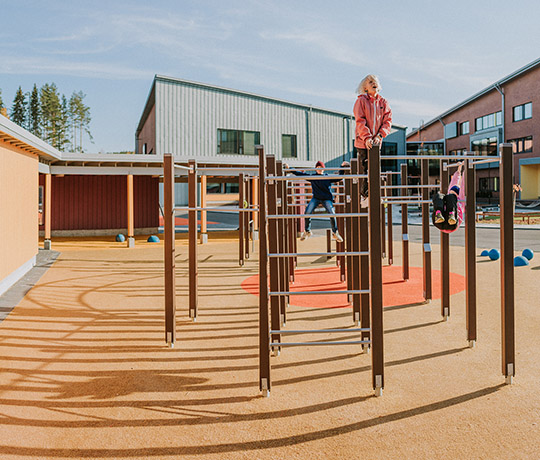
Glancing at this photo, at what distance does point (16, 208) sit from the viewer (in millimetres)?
9289

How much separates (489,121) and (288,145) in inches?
754

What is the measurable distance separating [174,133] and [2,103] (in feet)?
191

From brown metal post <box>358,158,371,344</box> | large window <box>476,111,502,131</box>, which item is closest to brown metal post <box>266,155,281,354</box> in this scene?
brown metal post <box>358,158,371,344</box>

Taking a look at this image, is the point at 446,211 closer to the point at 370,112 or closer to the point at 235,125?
the point at 370,112

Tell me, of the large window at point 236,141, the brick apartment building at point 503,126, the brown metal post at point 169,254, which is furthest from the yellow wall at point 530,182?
the brown metal post at point 169,254

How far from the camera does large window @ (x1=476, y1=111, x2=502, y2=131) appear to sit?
36178 mm

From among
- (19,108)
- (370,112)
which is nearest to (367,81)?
(370,112)

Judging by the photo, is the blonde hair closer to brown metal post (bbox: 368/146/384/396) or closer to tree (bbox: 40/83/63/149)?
brown metal post (bbox: 368/146/384/396)

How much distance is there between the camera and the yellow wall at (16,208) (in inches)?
325

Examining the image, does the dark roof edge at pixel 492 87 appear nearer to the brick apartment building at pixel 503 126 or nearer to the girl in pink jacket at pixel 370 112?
the brick apartment building at pixel 503 126

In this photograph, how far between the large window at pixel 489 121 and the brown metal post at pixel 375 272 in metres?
37.4

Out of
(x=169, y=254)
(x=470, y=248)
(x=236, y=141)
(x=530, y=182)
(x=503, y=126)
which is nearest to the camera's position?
(x=470, y=248)

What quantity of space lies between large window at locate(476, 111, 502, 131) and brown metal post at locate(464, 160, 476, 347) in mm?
35845

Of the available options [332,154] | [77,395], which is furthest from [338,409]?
[332,154]
